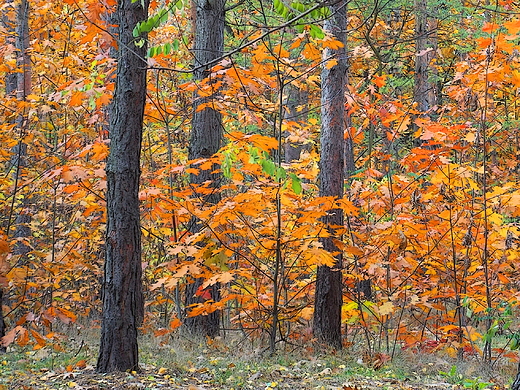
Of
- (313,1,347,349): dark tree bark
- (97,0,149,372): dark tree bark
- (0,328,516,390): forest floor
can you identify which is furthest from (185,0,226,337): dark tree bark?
(97,0,149,372): dark tree bark

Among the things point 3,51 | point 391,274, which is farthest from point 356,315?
point 3,51

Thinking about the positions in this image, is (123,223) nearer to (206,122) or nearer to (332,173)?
(206,122)

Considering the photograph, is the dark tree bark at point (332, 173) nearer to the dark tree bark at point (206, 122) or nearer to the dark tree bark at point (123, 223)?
the dark tree bark at point (206, 122)

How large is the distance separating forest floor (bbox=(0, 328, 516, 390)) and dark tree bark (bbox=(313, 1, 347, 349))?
0.45m

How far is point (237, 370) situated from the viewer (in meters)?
5.92

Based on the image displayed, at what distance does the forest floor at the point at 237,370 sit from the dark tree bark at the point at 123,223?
0.28 metres

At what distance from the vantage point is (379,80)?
25.7 feet

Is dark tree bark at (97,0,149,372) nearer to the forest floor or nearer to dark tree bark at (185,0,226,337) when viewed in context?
the forest floor

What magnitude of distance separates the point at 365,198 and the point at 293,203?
1948mm

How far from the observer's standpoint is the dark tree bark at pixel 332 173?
7.66 metres

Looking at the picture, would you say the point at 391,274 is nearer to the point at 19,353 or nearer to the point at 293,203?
the point at 293,203

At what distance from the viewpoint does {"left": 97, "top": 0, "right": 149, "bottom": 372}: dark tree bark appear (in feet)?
17.3

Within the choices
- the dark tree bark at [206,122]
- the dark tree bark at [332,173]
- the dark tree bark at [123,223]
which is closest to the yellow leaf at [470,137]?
the dark tree bark at [332,173]

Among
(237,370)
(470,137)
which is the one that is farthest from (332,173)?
(237,370)
